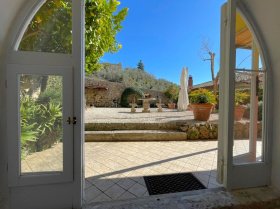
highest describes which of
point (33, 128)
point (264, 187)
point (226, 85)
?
point (226, 85)

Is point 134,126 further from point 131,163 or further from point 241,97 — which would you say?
point 241,97

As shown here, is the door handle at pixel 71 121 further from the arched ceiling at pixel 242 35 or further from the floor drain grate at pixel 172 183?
the arched ceiling at pixel 242 35

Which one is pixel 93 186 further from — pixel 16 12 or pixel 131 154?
pixel 16 12

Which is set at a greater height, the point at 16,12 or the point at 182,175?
the point at 16,12

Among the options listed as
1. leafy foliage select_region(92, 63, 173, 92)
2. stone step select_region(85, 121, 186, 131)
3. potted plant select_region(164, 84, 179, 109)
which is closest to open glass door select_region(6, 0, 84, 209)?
stone step select_region(85, 121, 186, 131)

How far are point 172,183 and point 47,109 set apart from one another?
1.88 m

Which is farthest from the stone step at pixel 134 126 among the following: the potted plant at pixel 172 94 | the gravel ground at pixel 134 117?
the potted plant at pixel 172 94

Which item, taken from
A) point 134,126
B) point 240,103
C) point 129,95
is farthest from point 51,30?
point 129,95

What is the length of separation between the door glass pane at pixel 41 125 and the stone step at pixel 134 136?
3.02 metres

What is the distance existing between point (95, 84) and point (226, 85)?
11217 millimetres

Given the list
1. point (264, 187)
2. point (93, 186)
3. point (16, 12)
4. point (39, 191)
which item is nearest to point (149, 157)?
point (93, 186)

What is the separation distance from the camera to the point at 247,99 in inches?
99.0

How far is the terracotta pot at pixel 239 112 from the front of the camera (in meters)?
2.32

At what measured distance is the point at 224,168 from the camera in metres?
2.30
